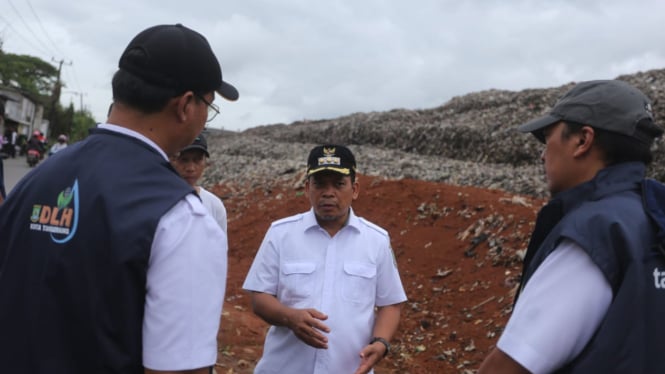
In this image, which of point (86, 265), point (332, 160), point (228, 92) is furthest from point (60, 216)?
point (332, 160)

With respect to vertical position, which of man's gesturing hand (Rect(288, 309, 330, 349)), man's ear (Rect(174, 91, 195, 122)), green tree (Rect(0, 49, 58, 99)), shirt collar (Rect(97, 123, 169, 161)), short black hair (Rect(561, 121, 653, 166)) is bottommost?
man's gesturing hand (Rect(288, 309, 330, 349))

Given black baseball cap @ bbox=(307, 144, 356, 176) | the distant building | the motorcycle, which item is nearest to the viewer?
black baseball cap @ bbox=(307, 144, 356, 176)

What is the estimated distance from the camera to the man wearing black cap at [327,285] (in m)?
3.06

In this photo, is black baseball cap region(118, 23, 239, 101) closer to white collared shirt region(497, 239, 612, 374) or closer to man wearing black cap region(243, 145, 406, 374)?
white collared shirt region(497, 239, 612, 374)

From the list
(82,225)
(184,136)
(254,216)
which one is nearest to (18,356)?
(82,225)

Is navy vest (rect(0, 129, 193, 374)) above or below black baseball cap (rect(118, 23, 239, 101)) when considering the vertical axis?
below

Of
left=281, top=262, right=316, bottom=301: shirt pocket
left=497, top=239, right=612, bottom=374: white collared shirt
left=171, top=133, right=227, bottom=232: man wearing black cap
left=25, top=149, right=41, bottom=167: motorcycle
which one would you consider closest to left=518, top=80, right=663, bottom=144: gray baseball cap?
left=497, top=239, right=612, bottom=374: white collared shirt

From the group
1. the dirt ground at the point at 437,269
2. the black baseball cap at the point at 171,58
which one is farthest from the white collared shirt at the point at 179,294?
the dirt ground at the point at 437,269

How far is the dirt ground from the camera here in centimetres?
728

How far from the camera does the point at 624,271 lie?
1.75 m

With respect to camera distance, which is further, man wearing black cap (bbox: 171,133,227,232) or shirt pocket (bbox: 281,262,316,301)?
man wearing black cap (bbox: 171,133,227,232)

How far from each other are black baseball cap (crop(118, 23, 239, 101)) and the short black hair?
1.21 m

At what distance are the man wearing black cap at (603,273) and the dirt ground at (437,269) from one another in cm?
498

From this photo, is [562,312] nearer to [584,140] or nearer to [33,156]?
[584,140]
